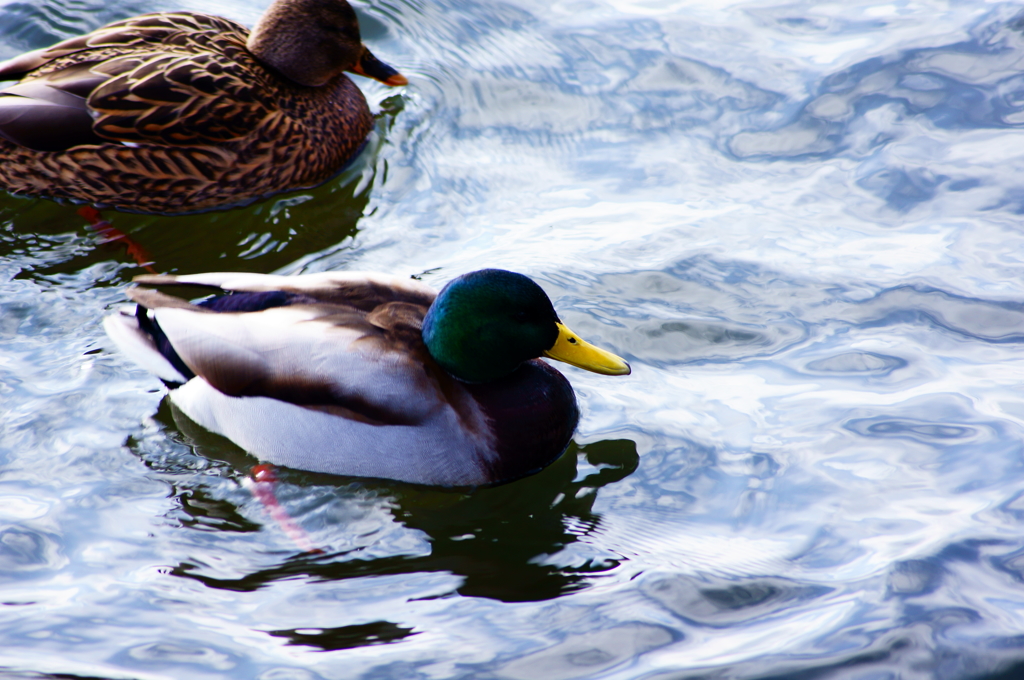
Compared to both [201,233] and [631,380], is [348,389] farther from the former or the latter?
[201,233]

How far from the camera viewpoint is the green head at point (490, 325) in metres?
4.32

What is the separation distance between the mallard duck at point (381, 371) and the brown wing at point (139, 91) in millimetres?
1336

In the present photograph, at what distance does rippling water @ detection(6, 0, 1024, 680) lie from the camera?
3734 millimetres

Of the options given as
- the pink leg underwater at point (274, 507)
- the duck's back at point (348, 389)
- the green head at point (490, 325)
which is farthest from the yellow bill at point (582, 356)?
the pink leg underwater at point (274, 507)

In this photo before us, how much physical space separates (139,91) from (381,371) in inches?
95.6

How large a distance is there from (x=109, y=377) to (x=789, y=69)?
16.0ft

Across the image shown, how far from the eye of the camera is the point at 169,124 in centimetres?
553

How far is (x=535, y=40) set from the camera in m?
7.51

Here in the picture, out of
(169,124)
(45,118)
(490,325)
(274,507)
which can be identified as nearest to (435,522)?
(274,507)

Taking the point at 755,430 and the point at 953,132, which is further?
the point at 953,132

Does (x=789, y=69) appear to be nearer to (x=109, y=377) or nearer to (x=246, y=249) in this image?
(x=246, y=249)

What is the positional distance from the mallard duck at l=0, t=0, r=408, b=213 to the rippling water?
0.81 feet

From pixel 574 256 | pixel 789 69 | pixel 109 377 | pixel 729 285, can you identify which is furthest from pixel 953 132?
pixel 109 377

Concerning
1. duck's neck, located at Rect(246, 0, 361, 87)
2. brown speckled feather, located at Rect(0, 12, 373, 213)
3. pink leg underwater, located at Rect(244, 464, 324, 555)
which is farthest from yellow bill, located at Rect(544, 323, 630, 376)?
duck's neck, located at Rect(246, 0, 361, 87)
